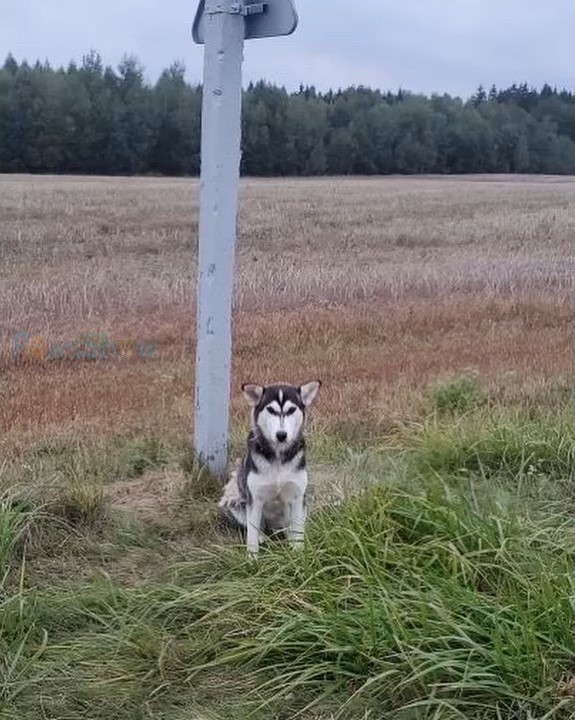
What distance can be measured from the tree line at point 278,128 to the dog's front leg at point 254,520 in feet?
13.8

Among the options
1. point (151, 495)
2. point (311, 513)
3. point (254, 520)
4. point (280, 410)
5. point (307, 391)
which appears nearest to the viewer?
point (280, 410)

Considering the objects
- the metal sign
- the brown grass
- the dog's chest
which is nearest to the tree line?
the brown grass

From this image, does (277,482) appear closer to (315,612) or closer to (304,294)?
(315,612)

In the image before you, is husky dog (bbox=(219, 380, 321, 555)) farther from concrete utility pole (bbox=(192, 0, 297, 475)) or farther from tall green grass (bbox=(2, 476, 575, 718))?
concrete utility pole (bbox=(192, 0, 297, 475))

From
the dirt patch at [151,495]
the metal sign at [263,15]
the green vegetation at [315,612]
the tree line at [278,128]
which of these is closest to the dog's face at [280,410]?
the green vegetation at [315,612]

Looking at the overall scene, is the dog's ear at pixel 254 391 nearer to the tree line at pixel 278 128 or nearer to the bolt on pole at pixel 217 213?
the bolt on pole at pixel 217 213

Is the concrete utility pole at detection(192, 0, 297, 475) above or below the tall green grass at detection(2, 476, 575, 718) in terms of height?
above

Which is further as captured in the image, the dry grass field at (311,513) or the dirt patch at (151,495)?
the dirt patch at (151,495)

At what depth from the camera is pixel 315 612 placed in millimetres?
3498

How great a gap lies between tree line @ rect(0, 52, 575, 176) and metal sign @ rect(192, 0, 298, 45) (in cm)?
254

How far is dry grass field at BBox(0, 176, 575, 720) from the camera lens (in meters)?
3.21

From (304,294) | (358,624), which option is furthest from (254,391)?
(304,294)

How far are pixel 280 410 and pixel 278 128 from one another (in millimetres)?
7421

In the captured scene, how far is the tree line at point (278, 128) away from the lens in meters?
9.45
